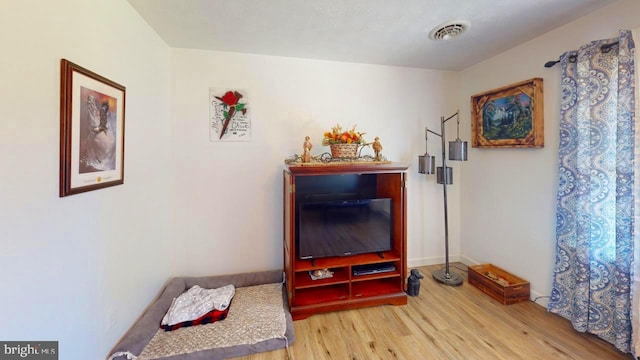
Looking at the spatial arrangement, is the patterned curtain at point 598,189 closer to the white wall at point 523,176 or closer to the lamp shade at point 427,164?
the white wall at point 523,176

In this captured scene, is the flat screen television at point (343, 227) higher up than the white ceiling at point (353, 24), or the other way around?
the white ceiling at point (353, 24)

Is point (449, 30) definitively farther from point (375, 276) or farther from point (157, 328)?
point (157, 328)

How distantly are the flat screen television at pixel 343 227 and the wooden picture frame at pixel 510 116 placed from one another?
1289 mm

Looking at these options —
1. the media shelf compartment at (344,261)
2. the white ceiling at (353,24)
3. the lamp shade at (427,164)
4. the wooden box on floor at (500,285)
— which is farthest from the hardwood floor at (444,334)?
the white ceiling at (353,24)

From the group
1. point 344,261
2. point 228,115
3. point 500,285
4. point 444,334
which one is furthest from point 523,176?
point 228,115

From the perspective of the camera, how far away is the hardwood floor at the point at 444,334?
67.3 inches

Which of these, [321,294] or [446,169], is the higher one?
[446,169]

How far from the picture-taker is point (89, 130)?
4.40 feet

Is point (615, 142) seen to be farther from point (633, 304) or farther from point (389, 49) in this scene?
point (389, 49)

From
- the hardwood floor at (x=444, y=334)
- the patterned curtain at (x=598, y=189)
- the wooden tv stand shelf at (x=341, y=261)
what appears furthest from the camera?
the wooden tv stand shelf at (x=341, y=261)

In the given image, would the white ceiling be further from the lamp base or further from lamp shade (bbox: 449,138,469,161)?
the lamp base

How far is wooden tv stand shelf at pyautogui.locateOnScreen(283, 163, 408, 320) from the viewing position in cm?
212

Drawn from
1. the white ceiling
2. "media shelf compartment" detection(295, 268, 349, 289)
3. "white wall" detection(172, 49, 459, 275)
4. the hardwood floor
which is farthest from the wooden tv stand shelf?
the white ceiling

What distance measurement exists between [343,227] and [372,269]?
48cm
